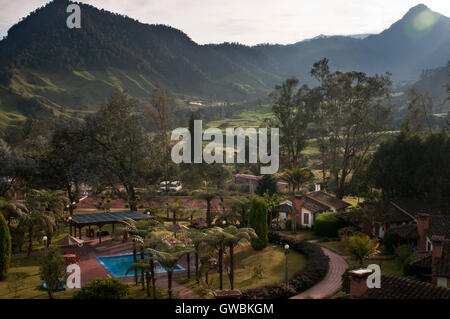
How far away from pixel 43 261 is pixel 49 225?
859 centimetres

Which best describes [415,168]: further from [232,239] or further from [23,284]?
[23,284]

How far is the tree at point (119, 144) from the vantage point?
1619 inches

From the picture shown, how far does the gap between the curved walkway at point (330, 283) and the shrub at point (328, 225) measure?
571cm

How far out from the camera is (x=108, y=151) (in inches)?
1639

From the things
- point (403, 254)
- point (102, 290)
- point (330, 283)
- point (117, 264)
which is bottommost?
point (117, 264)

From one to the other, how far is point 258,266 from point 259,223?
450cm

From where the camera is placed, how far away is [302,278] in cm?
2027

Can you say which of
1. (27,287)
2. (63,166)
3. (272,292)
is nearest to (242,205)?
(272,292)

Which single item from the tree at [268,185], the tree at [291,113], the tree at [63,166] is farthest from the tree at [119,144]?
the tree at [291,113]

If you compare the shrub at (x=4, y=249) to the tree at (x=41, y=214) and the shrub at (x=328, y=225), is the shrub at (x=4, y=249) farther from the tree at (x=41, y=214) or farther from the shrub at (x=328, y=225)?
the shrub at (x=328, y=225)

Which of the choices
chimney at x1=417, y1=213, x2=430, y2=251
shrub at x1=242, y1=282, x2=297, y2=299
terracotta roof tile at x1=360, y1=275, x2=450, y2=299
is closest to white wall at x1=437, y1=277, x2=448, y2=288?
terracotta roof tile at x1=360, y1=275, x2=450, y2=299
